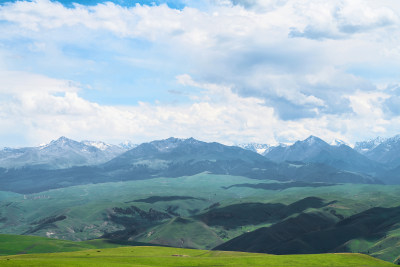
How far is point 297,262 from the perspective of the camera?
439 ft

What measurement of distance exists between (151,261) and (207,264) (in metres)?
17.9

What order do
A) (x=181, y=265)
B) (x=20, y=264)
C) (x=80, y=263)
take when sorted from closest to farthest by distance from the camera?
(x=20, y=264)
(x=80, y=263)
(x=181, y=265)

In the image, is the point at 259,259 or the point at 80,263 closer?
the point at 80,263

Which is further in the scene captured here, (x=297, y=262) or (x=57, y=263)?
(x=297, y=262)

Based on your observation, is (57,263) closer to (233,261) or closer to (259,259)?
(233,261)

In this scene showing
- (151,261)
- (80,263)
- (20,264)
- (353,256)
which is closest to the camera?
(20,264)

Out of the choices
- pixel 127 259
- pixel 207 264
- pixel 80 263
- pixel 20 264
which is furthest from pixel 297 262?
pixel 20 264

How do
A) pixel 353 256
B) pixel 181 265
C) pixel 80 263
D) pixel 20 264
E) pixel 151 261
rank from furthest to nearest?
pixel 353 256 → pixel 151 261 → pixel 181 265 → pixel 80 263 → pixel 20 264

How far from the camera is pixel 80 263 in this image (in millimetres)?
101875

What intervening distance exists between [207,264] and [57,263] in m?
47.7

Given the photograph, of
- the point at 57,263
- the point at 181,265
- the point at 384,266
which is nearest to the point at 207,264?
the point at 181,265

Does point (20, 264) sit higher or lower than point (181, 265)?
higher

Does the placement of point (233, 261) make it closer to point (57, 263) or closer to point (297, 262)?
point (297, 262)

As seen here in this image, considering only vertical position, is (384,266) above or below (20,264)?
below
